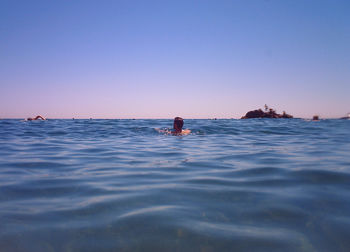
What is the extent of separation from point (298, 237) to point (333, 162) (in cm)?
361

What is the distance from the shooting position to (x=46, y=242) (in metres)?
1.82

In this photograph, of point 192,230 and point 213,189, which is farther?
point 213,189

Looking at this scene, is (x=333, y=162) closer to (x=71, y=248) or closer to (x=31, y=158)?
(x=71, y=248)

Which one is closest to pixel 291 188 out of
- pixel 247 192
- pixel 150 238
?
pixel 247 192

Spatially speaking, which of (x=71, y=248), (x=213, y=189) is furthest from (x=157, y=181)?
(x=71, y=248)

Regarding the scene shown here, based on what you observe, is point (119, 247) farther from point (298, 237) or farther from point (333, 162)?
point (333, 162)

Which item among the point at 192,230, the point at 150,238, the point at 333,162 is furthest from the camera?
the point at 333,162

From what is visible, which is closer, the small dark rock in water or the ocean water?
the ocean water

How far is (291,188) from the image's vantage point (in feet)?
10.2

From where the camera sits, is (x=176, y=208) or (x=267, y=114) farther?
(x=267, y=114)

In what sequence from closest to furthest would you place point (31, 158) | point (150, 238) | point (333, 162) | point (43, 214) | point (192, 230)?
point (150, 238) → point (192, 230) → point (43, 214) → point (333, 162) → point (31, 158)

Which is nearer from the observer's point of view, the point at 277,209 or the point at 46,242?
the point at 46,242

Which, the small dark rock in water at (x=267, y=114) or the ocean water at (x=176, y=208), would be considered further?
the small dark rock in water at (x=267, y=114)

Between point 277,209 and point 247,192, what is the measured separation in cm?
54
